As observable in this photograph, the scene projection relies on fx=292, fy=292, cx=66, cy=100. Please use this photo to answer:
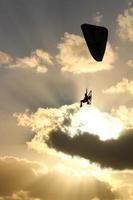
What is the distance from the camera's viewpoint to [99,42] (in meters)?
46.2

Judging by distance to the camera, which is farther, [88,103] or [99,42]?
[99,42]

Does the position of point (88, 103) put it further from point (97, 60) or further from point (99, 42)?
point (99, 42)

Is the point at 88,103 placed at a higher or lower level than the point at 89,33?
lower

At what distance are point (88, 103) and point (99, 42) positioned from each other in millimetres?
10532

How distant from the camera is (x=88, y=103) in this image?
42.4 metres

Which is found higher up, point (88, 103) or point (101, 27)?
point (101, 27)

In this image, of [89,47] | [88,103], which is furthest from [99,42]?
[88,103]

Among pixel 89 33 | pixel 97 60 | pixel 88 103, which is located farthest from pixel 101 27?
pixel 88 103

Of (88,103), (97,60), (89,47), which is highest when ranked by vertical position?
(89,47)

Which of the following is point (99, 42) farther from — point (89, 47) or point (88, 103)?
point (88, 103)

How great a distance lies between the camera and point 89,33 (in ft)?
153

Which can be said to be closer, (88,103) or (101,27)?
(88,103)

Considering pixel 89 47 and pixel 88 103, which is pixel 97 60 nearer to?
pixel 89 47

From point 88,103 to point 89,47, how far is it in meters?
9.85
